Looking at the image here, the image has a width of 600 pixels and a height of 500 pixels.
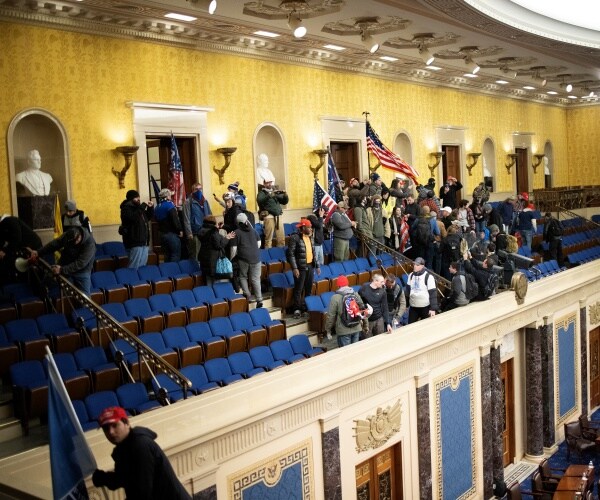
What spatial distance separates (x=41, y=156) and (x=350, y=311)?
5.73m

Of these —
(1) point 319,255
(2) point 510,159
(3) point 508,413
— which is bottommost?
(3) point 508,413

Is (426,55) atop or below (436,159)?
atop

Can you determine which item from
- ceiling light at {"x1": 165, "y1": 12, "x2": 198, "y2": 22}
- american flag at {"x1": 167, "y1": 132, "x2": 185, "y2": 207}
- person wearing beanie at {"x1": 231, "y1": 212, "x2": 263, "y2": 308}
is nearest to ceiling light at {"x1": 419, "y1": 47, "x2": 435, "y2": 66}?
ceiling light at {"x1": 165, "y1": 12, "x2": 198, "y2": 22}

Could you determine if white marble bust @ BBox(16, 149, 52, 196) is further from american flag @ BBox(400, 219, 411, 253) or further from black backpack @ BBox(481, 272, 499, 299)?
black backpack @ BBox(481, 272, 499, 299)

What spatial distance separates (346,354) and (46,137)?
6.31 metres

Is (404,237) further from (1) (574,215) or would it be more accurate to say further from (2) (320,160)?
(1) (574,215)

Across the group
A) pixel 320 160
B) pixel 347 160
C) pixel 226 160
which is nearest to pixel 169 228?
pixel 226 160

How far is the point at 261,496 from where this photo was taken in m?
8.52

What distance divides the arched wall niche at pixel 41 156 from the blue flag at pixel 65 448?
751cm

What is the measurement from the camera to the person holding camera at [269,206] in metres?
13.5

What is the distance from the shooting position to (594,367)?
18859 mm

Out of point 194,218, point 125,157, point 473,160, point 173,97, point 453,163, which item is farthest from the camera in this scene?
point 473,160

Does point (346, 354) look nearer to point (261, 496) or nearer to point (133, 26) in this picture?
point (261, 496)

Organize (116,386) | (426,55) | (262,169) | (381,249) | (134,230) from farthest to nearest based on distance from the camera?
(426,55) < (262,169) < (381,249) < (134,230) < (116,386)
